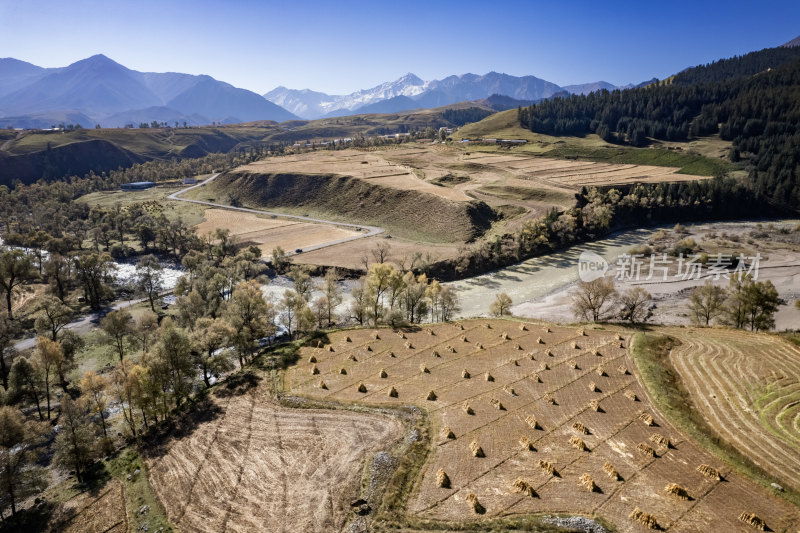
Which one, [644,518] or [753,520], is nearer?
[753,520]

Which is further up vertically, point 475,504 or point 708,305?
point 708,305

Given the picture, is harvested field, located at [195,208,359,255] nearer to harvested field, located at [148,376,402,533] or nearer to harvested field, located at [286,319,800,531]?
harvested field, located at [286,319,800,531]

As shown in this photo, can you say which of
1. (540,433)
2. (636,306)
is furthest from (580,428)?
(636,306)

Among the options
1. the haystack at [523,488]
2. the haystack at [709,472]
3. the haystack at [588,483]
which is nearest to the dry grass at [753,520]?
the haystack at [709,472]

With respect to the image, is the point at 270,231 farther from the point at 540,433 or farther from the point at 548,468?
the point at 548,468

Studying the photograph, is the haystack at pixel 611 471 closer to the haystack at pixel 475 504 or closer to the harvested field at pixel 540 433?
the harvested field at pixel 540 433

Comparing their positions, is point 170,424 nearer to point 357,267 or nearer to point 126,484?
point 126,484

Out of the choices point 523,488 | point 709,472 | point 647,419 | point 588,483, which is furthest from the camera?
point 647,419
